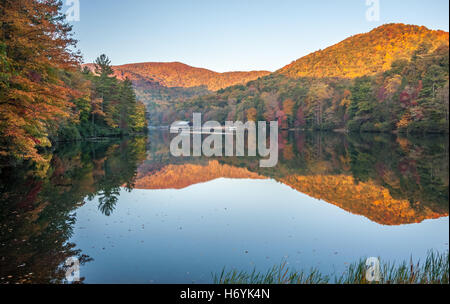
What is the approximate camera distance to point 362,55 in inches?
3937

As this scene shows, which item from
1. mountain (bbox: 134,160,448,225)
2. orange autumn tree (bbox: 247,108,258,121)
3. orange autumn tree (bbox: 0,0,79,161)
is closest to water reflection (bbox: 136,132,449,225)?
mountain (bbox: 134,160,448,225)

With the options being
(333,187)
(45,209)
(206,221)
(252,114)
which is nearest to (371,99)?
(252,114)

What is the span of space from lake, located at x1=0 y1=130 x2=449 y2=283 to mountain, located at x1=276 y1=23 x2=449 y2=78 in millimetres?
41305

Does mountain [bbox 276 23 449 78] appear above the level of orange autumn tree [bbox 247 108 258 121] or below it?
above

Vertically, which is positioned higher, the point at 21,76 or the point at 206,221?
the point at 21,76

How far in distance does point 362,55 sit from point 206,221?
4158 inches

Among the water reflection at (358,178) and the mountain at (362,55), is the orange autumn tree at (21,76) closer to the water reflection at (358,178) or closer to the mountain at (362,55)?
the water reflection at (358,178)

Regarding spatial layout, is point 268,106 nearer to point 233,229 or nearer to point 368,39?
point 368,39

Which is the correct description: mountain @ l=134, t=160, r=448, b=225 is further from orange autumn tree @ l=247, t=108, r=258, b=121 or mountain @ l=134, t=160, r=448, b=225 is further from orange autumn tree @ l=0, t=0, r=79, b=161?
orange autumn tree @ l=247, t=108, r=258, b=121

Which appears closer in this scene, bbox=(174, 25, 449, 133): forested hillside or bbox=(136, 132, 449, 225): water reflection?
bbox=(136, 132, 449, 225): water reflection

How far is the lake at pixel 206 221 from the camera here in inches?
263

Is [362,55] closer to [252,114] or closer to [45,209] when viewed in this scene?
[252,114]

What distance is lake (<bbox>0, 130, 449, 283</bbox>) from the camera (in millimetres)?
6680
